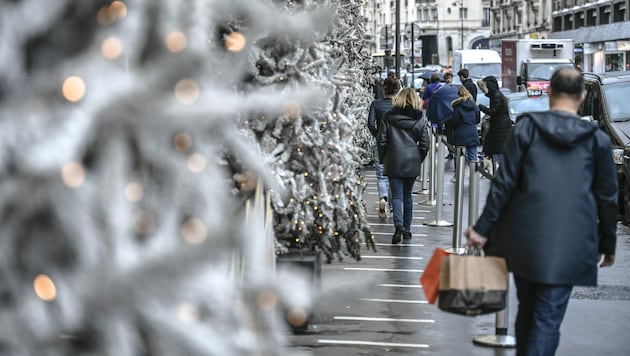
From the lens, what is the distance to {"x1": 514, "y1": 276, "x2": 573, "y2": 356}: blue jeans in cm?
600

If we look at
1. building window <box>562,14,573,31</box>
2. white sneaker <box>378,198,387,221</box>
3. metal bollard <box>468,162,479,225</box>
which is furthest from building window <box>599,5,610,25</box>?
metal bollard <box>468,162,479,225</box>

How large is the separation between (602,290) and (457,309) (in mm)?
4739

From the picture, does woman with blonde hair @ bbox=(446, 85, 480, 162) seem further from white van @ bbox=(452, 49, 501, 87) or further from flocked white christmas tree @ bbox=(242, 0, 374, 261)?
white van @ bbox=(452, 49, 501, 87)

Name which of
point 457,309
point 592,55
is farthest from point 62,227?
point 592,55

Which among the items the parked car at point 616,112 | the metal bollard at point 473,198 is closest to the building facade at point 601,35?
the parked car at point 616,112

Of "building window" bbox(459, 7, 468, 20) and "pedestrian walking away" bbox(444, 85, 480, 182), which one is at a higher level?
"building window" bbox(459, 7, 468, 20)

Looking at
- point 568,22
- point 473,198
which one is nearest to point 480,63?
point 568,22

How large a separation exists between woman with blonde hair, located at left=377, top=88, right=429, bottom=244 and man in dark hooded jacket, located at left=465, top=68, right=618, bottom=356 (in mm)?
6849

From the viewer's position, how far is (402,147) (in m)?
13.1

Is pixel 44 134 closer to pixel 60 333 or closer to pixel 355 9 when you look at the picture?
pixel 60 333

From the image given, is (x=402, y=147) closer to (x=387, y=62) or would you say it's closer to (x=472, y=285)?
(x=472, y=285)

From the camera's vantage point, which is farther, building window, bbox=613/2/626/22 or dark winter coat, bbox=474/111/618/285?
building window, bbox=613/2/626/22

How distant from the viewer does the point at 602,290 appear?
10297mm

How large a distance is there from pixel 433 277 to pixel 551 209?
0.69m
